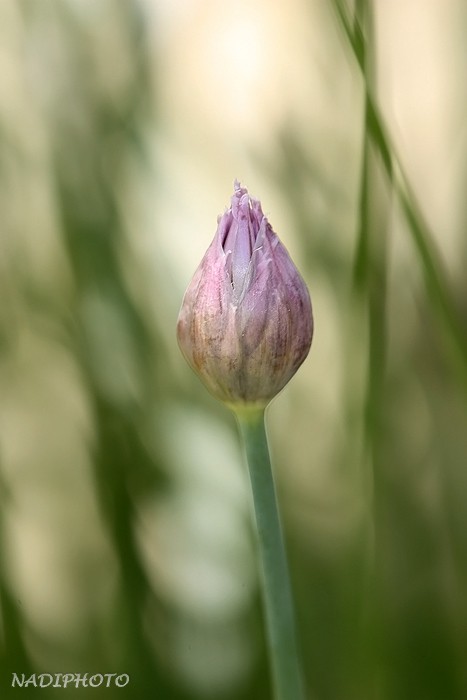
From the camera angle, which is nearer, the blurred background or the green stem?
the green stem

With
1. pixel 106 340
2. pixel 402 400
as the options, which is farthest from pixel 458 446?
pixel 106 340

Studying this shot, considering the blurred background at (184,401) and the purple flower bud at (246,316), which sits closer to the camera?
the purple flower bud at (246,316)

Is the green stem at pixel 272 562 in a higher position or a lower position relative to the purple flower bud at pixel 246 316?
lower

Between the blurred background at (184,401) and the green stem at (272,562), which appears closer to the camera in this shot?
the green stem at (272,562)

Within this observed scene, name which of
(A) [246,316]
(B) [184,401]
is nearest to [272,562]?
(A) [246,316]

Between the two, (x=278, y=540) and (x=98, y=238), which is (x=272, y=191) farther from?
(x=278, y=540)
